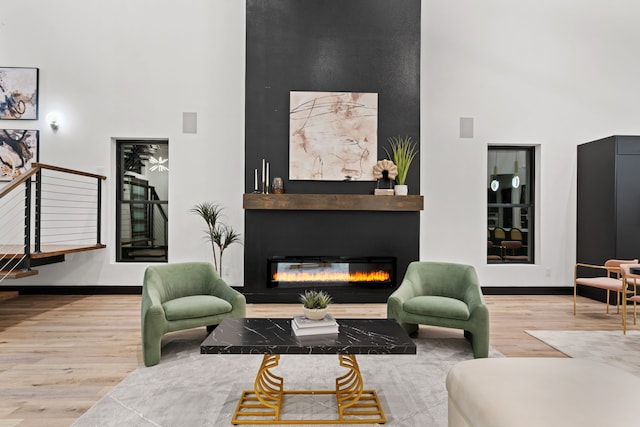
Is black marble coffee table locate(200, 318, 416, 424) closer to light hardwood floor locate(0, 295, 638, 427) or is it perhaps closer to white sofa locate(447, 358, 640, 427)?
white sofa locate(447, 358, 640, 427)

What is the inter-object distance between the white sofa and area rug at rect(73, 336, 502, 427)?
27.3 inches

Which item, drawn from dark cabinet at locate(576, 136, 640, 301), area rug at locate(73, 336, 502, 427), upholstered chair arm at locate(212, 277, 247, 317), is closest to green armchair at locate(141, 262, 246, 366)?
upholstered chair arm at locate(212, 277, 247, 317)

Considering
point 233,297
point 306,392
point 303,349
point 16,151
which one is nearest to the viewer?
point 303,349

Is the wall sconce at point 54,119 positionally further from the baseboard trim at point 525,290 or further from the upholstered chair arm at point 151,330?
the baseboard trim at point 525,290

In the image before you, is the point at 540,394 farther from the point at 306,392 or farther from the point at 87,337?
the point at 87,337

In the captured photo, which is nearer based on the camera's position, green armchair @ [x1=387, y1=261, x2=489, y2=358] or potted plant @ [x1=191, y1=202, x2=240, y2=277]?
green armchair @ [x1=387, y1=261, x2=489, y2=358]

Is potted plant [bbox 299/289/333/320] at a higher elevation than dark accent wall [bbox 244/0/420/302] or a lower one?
lower

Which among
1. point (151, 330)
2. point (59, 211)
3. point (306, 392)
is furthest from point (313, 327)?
point (59, 211)

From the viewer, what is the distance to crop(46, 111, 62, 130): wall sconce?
582 cm

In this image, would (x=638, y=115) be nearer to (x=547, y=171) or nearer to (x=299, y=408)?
(x=547, y=171)

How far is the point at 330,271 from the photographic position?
5469 mm

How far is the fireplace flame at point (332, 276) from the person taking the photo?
5434 mm

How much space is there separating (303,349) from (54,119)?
18.6ft

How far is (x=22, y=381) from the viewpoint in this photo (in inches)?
114
